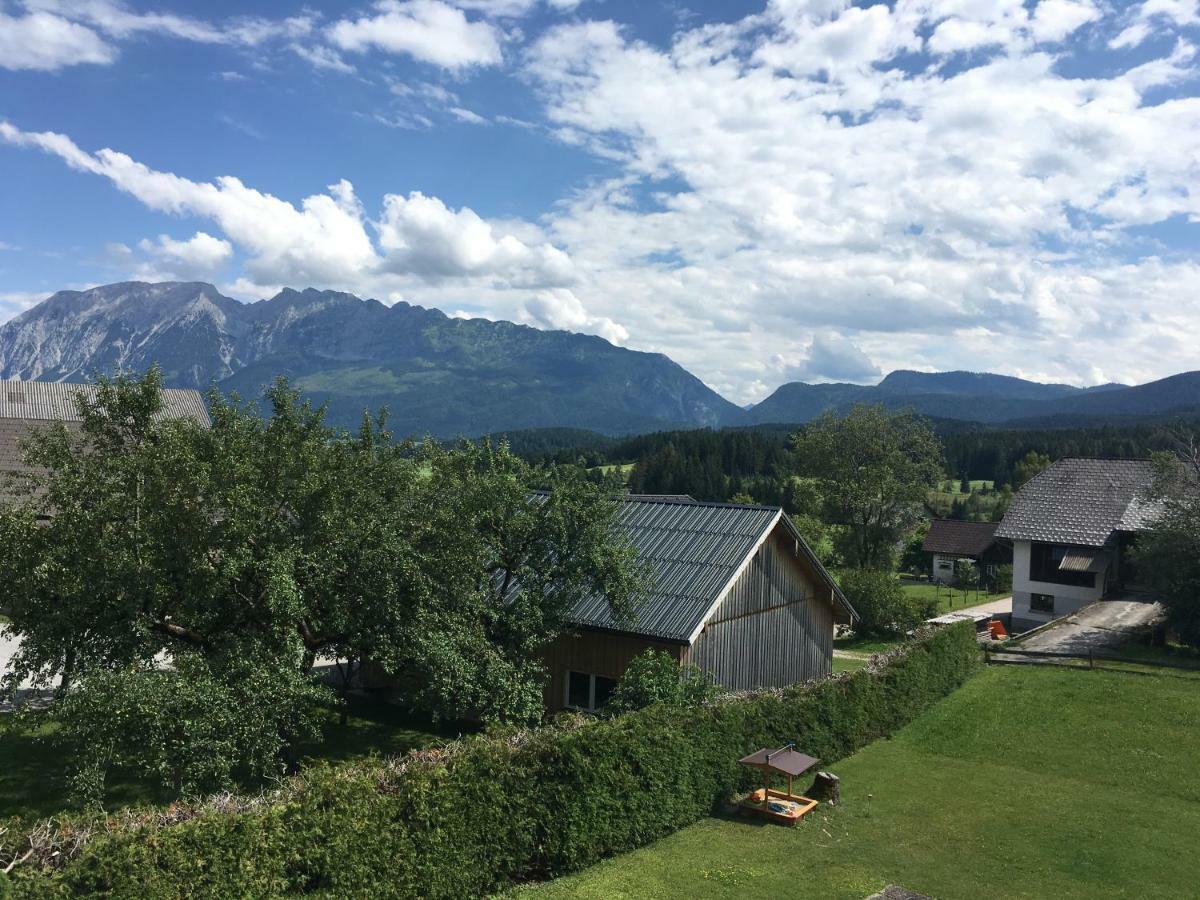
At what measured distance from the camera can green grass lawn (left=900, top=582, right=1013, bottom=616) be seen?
57.5 m

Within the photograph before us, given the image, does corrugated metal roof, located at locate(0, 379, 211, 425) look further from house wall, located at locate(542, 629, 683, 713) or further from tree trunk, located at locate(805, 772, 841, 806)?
tree trunk, located at locate(805, 772, 841, 806)

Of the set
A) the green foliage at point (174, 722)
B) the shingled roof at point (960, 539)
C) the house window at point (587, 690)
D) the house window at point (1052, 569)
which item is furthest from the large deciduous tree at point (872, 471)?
the green foliage at point (174, 722)

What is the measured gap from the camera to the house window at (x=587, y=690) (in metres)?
23.3

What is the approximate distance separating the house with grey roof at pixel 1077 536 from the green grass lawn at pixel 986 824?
20739 mm

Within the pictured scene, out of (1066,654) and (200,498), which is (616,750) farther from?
(1066,654)

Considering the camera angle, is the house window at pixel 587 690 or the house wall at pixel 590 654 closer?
the house wall at pixel 590 654

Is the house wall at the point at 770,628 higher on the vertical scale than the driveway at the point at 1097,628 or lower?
higher

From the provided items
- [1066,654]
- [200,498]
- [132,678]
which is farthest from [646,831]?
[1066,654]

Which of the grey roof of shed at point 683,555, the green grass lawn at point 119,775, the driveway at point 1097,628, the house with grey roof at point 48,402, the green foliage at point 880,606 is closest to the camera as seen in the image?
the green grass lawn at point 119,775

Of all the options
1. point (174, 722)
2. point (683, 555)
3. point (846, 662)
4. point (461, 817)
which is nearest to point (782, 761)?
point (461, 817)

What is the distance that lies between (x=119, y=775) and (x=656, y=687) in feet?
43.8

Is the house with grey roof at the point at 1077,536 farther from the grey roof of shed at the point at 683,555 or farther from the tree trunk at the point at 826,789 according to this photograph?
the tree trunk at the point at 826,789

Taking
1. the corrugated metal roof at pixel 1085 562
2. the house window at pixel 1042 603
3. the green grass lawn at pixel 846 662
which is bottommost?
the green grass lawn at pixel 846 662

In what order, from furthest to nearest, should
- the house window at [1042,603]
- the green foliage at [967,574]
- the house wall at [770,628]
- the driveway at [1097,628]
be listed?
the green foliage at [967,574], the house window at [1042,603], the driveway at [1097,628], the house wall at [770,628]
